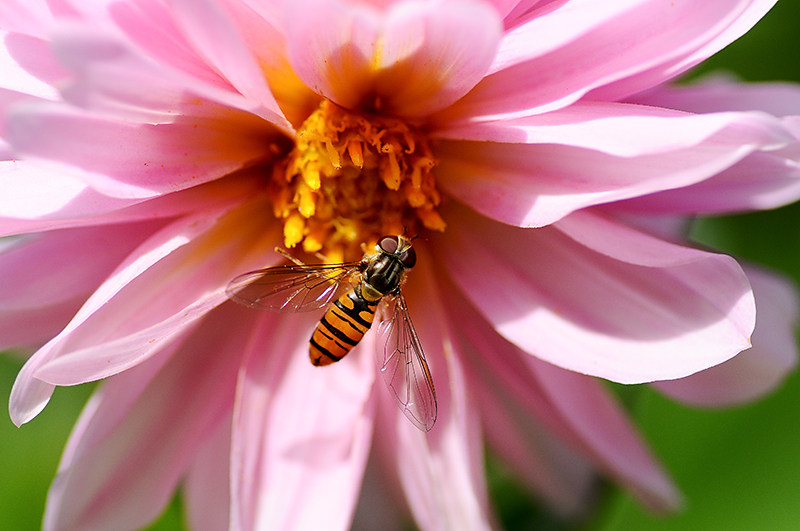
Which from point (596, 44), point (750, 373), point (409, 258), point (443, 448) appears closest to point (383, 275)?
point (409, 258)

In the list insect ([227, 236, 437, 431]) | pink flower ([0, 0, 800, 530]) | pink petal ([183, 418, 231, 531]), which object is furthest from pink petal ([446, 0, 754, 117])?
pink petal ([183, 418, 231, 531])

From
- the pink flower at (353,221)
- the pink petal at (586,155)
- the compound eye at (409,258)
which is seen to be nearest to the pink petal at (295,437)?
the pink flower at (353,221)

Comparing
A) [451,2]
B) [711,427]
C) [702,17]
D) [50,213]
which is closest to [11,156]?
[50,213]

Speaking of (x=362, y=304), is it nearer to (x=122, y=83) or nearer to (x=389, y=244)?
(x=389, y=244)

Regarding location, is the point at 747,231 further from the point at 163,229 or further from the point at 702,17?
the point at 163,229

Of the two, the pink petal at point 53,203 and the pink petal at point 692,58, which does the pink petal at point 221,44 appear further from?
the pink petal at point 692,58

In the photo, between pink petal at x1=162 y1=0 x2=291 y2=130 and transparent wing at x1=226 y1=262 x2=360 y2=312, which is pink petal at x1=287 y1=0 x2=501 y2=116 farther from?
transparent wing at x1=226 y1=262 x2=360 y2=312

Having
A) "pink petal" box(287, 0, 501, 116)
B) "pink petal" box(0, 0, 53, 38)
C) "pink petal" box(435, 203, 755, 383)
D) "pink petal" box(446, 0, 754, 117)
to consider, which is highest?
"pink petal" box(0, 0, 53, 38)
